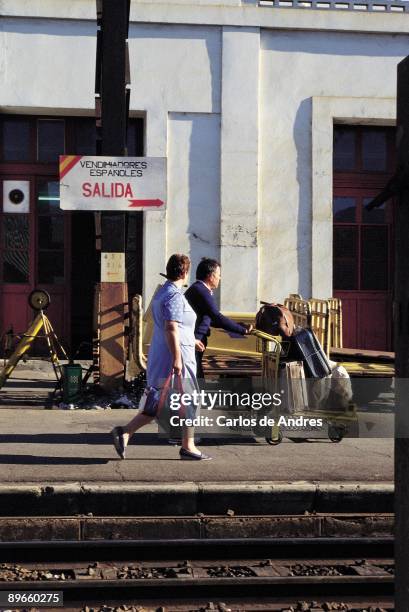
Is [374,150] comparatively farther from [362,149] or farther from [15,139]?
[15,139]

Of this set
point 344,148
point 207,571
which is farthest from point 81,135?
point 207,571

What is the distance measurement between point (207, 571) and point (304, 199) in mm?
10490

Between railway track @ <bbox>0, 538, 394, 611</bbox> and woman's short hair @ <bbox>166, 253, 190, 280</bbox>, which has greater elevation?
woman's short hair @ <bbox>166, 253, 190, 280</bbox>

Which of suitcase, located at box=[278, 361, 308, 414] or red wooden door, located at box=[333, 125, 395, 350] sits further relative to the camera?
red wooden door, located at box=[333, 125, 395, 350]

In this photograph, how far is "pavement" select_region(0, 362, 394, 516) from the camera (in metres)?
6.61

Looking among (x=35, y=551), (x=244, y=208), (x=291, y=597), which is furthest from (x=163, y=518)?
(x=244, y=208)

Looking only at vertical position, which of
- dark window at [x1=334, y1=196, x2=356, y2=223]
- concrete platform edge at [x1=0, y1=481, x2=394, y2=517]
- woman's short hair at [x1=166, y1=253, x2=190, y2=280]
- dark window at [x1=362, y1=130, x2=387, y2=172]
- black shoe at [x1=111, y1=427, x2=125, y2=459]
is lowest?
concrete platform edge at [x1=0, y1=481, x2=394, y2=517]

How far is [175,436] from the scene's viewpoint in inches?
336

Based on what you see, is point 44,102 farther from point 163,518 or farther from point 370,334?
point 163,518

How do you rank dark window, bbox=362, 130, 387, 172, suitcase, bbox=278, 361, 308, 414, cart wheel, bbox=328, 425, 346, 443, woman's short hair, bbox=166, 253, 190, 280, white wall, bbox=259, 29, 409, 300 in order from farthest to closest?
dark window, bbox=362, 130, 387, 172
white wall, bbox=259, 29, 409, 300
cart wheel, bbox=328, 425, 346, 443
suitcase, bbox=278, 361, 308, 414
woman's short hair, bbox=166, 253, 190, 280

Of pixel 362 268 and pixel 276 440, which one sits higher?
pixel 362 268

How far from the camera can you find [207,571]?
551 cm

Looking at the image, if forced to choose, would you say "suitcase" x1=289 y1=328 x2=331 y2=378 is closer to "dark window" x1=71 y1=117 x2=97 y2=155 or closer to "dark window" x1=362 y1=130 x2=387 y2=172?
"dark window" x1=71 y1=117 x2=97 y2=155

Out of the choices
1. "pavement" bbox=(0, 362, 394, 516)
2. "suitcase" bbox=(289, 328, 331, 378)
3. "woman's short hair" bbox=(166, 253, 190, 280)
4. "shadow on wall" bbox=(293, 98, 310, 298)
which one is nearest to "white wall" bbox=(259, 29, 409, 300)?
"shadow on wall" bbox=(293, 98, 310, 298)
